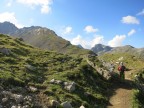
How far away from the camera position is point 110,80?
4491cm

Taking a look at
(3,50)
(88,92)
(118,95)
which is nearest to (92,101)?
(88,92)

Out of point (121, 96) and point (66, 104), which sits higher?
point (121, 96)

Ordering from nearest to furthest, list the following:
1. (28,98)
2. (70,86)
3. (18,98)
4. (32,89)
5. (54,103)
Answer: (18,98) → (28,98) → (54,103) → (32,89) → (70,86)

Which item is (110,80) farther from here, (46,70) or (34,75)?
(34,75)

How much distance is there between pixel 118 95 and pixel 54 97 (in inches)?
473

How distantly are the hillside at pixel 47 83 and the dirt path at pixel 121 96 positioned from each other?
121 centimetres

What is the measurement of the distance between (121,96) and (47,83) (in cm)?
1050

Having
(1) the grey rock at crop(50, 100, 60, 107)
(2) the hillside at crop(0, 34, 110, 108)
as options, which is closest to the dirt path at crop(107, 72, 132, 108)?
(2) the hillside at crop(0, 34, 110, 108)

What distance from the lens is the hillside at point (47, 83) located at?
27.9 metres

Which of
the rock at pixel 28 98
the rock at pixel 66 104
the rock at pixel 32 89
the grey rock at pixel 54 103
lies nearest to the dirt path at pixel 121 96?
the rock at pixel 66 104

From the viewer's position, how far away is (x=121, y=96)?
38.1 metres

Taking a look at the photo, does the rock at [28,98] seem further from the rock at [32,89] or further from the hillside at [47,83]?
the rock at [32,89]

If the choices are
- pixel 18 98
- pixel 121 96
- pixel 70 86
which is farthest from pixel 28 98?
pixel 121 96

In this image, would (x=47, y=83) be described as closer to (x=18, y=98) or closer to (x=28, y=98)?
(x=28, y=98)
